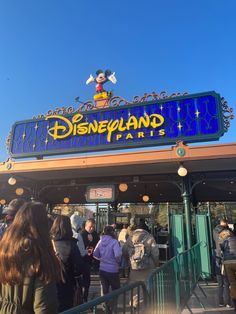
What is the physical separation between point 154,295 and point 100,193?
800 cm

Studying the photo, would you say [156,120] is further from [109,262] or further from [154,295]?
[154,295]

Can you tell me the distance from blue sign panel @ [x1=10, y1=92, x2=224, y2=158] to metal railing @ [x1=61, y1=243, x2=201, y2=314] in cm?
514

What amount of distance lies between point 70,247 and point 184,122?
300 inches

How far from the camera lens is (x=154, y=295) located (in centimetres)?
349

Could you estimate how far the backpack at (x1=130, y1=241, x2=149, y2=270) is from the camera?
5.89 meters

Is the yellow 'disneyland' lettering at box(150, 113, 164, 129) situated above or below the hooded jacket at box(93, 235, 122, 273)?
above

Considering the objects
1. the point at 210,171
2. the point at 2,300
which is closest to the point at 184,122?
the point at 210,171

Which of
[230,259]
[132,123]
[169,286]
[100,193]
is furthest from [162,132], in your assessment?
[169,286]

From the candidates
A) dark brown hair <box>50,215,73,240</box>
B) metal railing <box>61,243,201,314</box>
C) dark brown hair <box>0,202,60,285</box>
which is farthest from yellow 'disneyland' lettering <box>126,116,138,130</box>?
dark brown hair <box>0,202,60,285</box>

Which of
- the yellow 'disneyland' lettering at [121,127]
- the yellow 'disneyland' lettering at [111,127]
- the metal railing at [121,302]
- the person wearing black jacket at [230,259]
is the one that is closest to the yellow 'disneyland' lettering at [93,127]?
the yellow 'disneyland' lettering at [111,127]

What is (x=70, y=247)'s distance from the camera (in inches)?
152

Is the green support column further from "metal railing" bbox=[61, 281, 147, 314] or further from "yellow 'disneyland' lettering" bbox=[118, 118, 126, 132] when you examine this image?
"metal railing" bbox=[61, 281, 147, 314]

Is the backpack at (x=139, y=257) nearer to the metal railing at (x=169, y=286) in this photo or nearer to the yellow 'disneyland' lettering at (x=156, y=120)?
the metal railing at (x=169, y=286)

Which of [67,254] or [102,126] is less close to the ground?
[102,126]
